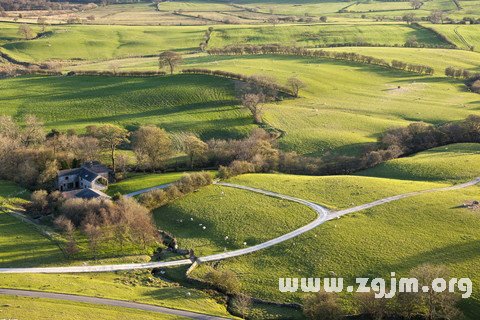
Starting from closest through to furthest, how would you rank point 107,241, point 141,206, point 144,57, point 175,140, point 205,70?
point 107,241
point 141,206
point 175,140
point 205,70
point 144,57

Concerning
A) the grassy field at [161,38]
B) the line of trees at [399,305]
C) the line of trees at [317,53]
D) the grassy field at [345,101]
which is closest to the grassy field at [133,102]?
the grassy field at [345,101]

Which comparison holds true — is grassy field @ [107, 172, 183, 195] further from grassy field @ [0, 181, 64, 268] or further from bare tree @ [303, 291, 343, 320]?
bare tree @ [303, 291, 343, 320]

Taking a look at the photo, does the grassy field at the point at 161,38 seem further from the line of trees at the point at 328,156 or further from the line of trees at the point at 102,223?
the line of trees at the point at 102,223

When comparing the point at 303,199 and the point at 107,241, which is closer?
the point at 107,241

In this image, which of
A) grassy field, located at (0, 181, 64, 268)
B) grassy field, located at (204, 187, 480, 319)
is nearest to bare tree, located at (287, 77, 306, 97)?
grassy field, located at (204, 187, 480, 319)

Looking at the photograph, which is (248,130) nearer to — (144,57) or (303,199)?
(303,199)

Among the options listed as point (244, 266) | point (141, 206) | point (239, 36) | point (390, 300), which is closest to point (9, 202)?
point (141, 206)

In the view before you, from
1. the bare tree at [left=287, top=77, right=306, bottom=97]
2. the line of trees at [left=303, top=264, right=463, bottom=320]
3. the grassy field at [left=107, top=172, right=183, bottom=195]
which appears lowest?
the grassy field at [left=107, top=172, right=183, bottom=195]
